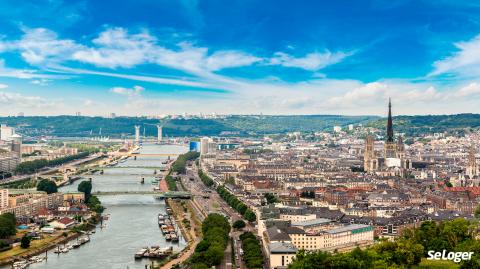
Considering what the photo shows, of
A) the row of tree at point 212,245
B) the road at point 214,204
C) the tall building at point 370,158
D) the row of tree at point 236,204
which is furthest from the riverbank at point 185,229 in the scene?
the tall building at point 370,158

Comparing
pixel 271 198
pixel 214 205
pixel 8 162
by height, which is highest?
pixel 8 162

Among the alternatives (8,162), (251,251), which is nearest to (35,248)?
(251,251)

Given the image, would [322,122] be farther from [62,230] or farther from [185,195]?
[62,230]

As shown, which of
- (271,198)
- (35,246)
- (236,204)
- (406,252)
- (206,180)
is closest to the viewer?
(406,252)

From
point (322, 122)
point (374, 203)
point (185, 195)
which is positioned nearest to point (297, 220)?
point (374, 203)

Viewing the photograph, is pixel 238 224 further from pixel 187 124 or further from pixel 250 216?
pixel 187 124

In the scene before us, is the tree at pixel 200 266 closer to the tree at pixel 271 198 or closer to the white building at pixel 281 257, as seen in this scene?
the white building at pixel 281 257

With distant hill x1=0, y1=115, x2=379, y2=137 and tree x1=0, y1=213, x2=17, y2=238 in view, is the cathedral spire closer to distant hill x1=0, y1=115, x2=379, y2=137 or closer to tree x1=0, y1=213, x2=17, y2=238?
tree x1=0, y1=213, x2=17, y2=238
